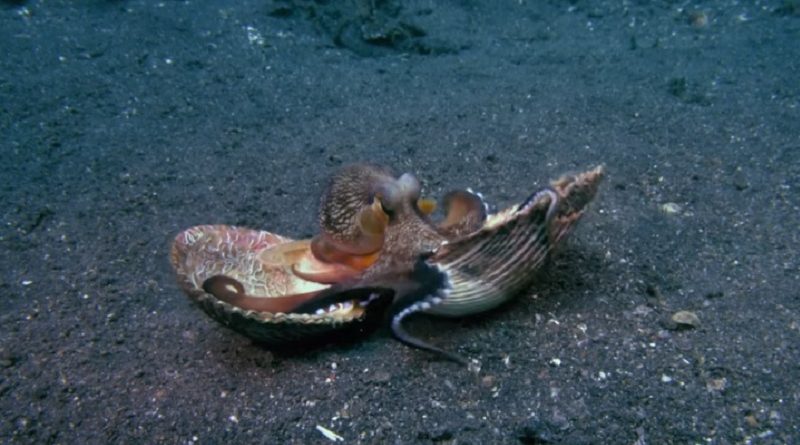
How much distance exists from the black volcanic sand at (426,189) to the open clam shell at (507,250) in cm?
19

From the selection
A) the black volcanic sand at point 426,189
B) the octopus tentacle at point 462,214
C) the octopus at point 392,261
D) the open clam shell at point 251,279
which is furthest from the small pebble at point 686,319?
the open clam shell at point 251,279

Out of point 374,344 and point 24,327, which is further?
point 24,327

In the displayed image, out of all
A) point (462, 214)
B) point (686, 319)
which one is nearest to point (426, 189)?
point (462, 214)

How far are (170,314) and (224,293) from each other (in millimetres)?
627

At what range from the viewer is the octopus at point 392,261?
2.22 metres

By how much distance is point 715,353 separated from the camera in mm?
2268

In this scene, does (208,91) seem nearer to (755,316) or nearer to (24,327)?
(24,327)

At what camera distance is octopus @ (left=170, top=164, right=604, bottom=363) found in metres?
2.22

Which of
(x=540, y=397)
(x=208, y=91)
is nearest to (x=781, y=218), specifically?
(x=540, y=397)

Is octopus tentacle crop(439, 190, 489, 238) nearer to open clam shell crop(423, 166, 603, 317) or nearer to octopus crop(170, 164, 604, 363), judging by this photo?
octopus crop(170, 164, 604, 363)

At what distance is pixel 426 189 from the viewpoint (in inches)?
149

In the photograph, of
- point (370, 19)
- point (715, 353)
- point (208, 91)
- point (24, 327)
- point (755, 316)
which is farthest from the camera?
point (370, 19)

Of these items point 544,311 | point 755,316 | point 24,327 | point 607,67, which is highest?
point 607,67

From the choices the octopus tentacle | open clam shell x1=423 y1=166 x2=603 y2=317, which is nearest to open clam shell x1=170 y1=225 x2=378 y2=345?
open clam shell x1=423 y1=166 x2=603 y2=317
